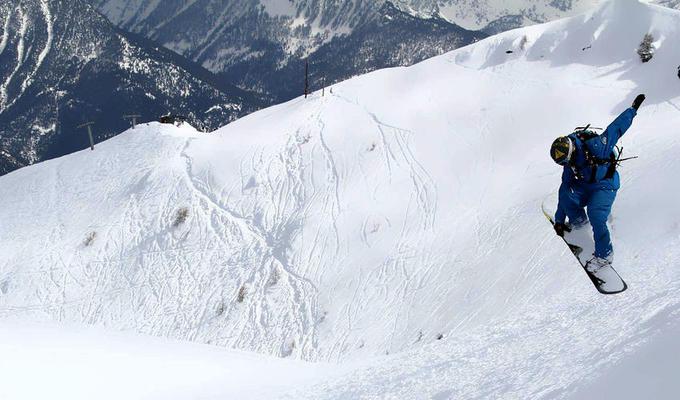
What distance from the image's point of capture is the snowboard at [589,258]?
10.3 metres

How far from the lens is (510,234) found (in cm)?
2516

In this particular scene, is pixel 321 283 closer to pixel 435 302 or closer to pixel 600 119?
pixel 435 302

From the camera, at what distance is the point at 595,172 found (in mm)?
9867

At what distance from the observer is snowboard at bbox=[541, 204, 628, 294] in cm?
1034

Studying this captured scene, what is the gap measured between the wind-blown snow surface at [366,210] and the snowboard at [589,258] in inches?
68.2

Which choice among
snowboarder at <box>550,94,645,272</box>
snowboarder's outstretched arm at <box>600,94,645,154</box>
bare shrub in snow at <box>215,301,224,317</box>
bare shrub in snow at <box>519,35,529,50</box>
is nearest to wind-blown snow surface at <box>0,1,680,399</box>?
bare shrub in snow at <box>215,301,224,317</box>

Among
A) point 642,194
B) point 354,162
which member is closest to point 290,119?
point 354,162

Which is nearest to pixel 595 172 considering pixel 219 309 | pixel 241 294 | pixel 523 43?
pixel 241 294

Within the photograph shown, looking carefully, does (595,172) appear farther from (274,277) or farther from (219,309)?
(219,309)

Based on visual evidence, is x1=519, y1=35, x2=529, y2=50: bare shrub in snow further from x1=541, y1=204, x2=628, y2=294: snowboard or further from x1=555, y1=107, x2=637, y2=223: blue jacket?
x1=541, y1=204, x2=628, y2=294: snowboard

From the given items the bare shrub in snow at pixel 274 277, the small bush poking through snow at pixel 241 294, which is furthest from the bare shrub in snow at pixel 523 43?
the small bush poking through snow at pixel 241 294

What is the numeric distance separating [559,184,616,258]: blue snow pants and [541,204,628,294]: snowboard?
21cm

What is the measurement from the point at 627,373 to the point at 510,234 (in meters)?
19.0

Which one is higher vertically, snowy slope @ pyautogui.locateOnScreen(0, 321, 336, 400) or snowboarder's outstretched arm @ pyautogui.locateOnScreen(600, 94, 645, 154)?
snowboarder's outstretched arm @ pyautogui.locateOnScreen(600, 94, 645, 154)
